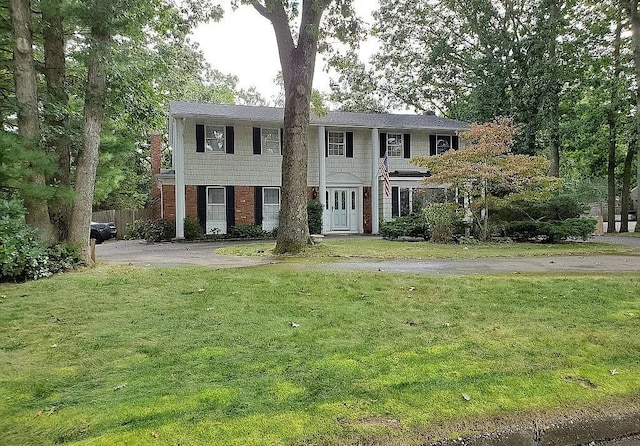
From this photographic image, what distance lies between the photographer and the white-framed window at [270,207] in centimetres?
2097

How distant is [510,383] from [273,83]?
45.3 m

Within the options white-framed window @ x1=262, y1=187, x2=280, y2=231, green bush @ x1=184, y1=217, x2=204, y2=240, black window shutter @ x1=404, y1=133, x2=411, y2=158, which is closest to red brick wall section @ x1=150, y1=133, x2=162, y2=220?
green bush @ x1=184, y1=217, x2=204, y2=240

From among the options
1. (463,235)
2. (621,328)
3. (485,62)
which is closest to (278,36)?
(463,235)

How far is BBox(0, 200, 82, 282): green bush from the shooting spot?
6.93m

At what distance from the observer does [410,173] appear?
22688mm

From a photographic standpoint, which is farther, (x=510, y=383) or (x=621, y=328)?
(x=621, y=328)

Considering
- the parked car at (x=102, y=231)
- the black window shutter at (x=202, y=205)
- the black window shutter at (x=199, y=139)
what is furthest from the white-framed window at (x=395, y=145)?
the parked car at (x=102, y=231)

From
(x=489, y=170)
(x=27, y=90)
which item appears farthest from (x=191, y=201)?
(x=489, y=170)

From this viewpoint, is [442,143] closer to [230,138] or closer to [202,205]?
[230,138]

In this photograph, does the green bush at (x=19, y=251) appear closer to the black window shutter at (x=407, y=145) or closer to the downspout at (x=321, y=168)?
the downspout at (x=321, y=168)

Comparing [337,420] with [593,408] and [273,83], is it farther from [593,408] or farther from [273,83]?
[273,83]

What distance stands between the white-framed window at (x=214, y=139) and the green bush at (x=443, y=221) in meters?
9.61

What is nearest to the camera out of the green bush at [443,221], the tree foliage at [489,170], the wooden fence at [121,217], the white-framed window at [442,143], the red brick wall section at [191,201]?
the tree foliage at [489,170]

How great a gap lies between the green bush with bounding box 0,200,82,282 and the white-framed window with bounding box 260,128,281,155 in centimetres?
1387
